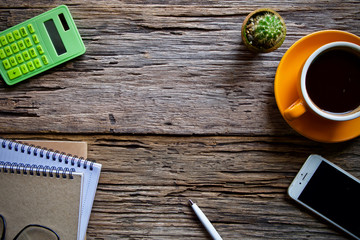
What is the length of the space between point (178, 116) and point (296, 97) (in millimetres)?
266

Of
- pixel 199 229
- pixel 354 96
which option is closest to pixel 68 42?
pixel 199 229

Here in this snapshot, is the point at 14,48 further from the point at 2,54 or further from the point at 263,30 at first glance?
the point at 263,30

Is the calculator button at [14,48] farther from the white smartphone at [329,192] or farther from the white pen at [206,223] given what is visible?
the white smartphone at [329,192]

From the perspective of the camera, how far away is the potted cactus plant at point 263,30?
0.61 m

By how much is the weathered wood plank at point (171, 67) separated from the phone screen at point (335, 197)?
0.13m

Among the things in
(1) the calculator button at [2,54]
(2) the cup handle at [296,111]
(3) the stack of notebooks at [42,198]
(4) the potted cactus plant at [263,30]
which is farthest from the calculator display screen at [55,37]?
(2) the cup handle at [296,111]

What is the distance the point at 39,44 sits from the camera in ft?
2.20

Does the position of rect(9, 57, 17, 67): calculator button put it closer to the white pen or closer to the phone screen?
the white pen

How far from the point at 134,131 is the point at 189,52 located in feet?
0.74

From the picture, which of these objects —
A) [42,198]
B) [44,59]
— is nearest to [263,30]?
[44,59]

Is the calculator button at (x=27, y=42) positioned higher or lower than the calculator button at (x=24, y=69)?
higher

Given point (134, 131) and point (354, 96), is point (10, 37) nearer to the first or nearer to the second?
point (134, 131)

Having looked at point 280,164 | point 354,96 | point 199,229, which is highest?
point 354,96

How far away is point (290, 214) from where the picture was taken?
69 cm
